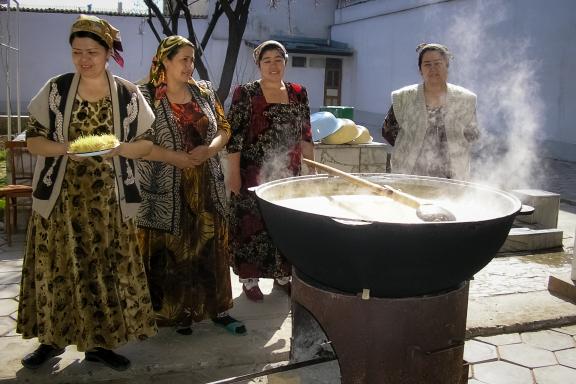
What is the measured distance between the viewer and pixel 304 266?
208 cm

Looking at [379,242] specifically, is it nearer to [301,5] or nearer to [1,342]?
[1,342]

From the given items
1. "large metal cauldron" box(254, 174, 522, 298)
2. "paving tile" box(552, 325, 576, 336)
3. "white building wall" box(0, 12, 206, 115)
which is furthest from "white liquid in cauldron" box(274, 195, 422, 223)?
"white building wall" box(0, 12, 206, 115)

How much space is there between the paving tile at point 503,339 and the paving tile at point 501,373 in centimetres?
29

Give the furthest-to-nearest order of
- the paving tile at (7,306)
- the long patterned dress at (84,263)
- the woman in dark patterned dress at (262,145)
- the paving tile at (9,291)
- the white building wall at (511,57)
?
the white building wall at (511,57), the paving tile at (9,291), the paving tile at (7,306), the woman in dark patterned dress at (262,145), the long patterned dress at (84,263)

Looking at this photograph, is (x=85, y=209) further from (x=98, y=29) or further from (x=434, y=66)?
(x=434, y=66)

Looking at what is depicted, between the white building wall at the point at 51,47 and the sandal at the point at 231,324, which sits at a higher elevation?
the white building wall at the point at 51,47

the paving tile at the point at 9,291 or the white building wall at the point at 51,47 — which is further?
the white building wall at the point at 51,47

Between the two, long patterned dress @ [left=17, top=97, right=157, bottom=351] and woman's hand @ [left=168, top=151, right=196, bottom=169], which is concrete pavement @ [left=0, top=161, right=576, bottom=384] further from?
woman's hand @ [left=168, top=151, right=196, bottom=169]

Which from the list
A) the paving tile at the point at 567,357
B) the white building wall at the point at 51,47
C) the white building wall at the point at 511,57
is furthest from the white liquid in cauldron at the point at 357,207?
the white building wall at the point at 51,47

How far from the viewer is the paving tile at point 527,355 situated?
326 cm

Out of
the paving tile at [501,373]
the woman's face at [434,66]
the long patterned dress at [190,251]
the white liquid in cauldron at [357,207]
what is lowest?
the paving tile at [501,373]

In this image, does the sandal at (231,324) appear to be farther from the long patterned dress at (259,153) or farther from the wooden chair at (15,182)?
the wooden chair at (15,182)

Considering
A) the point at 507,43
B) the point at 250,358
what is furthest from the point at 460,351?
the point at 507,43

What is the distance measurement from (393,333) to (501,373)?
4.98ft
